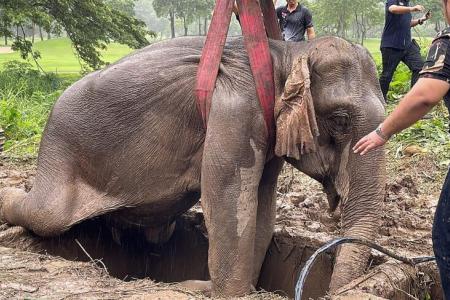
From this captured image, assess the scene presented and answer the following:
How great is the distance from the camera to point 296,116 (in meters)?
3.31

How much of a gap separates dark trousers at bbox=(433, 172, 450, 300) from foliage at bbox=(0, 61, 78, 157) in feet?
17.2

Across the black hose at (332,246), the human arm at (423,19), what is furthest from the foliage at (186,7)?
the black hose at (332,246)

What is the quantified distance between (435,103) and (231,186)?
4.58 feet

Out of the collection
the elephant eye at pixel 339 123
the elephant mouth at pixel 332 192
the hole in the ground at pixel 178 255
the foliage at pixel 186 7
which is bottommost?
the hole in the ground at pixel 178 255

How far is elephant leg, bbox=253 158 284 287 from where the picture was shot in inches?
164

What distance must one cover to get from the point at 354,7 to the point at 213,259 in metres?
30.2

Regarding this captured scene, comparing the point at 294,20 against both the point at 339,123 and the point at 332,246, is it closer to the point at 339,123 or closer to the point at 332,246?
the point at 339,123

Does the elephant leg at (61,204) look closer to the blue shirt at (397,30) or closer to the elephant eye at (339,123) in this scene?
the elephant eye at (339,123)

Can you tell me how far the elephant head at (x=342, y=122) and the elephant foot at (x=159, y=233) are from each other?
58.1 inches

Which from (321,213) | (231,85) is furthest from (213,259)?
(321,213)

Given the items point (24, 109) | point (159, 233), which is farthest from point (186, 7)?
point (159, 233)

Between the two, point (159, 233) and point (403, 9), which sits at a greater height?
point (403, 9)

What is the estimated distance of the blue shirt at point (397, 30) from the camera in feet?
25.9

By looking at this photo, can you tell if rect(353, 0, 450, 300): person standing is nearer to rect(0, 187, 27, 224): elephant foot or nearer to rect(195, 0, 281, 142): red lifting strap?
rect(195, 0, 281, 142): red lifting strap
